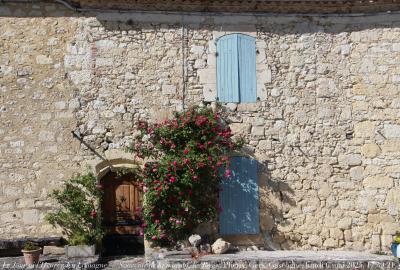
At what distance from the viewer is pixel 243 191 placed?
28.3 feet

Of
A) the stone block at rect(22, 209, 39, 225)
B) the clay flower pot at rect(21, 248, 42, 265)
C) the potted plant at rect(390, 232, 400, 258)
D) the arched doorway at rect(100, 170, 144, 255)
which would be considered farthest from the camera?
the arched doorway at rect(100, 170, 144, 255)

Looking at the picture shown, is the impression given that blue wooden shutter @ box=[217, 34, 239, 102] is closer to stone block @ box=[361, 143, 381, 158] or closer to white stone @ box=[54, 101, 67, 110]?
stone block @ box=[361, 143, 381, 158]

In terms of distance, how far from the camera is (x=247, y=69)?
8844 mm

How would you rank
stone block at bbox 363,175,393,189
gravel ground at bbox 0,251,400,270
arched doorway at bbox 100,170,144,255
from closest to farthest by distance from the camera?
gravel ground at bbox 0,251,400,270 → arched doorway at bbox 100,170,144,255 → stone block at bbox 363,175,393,189

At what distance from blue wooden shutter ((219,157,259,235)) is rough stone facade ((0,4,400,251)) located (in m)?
0.19

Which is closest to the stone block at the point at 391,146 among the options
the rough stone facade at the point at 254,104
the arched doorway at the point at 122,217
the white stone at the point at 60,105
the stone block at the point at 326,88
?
the rough stone facade at the point at 254,104

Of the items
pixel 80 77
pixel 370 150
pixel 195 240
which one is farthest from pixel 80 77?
pixel 370 150

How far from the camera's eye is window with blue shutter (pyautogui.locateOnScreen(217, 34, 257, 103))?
8.76 m

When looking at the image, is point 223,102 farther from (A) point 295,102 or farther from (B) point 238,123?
(A) point 295,102

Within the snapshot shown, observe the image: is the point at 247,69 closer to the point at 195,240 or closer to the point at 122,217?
the point at 195,240

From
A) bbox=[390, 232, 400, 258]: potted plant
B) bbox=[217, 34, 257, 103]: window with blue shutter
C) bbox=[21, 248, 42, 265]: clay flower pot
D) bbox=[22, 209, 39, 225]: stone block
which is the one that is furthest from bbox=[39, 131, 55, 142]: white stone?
bbox=[390, 232, 400, 258]: potted plant

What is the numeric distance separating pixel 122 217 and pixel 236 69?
3.44 meters

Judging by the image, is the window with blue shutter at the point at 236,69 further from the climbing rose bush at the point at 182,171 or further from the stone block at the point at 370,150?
the stone block at the point at 370,150

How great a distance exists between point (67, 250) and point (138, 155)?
6.44ft
